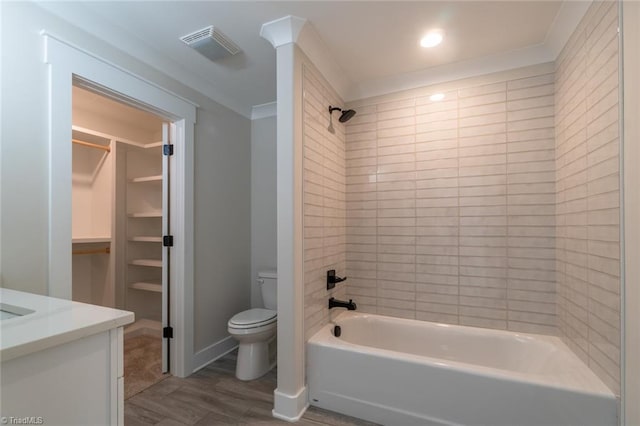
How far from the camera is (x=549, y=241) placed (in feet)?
6.47

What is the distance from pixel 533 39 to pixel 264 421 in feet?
9.57

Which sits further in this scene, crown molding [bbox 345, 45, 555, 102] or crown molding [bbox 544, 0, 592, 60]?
crown molding [bbox 345, 45, 555, 102]

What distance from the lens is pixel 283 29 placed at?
5.82ft

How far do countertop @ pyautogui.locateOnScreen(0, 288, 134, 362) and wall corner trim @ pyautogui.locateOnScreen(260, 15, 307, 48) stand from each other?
5.53 feet

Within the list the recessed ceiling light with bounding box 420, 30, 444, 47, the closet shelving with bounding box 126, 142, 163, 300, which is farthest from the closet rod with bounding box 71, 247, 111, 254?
the recessed ceiling light with bounding box 420, 30, 444, 47

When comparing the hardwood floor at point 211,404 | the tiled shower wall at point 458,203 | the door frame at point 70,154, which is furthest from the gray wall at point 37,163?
the tiled shower wall at point 458,203

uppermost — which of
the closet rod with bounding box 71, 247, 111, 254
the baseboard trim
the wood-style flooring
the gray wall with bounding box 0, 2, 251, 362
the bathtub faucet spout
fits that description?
the gray wall with bounding box 0, 2, 251, 362

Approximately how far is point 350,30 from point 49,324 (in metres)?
1.99

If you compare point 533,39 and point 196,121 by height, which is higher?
point 533,39

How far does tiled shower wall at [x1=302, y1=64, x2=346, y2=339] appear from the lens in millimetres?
1959

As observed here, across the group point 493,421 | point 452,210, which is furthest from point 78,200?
point 493,421

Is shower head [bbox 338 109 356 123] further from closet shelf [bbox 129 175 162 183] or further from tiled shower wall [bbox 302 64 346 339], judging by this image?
closet shelf [bbox 129 175 162 183]

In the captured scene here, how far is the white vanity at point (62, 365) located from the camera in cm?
63

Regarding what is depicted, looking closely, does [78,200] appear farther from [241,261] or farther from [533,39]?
[533,39]
